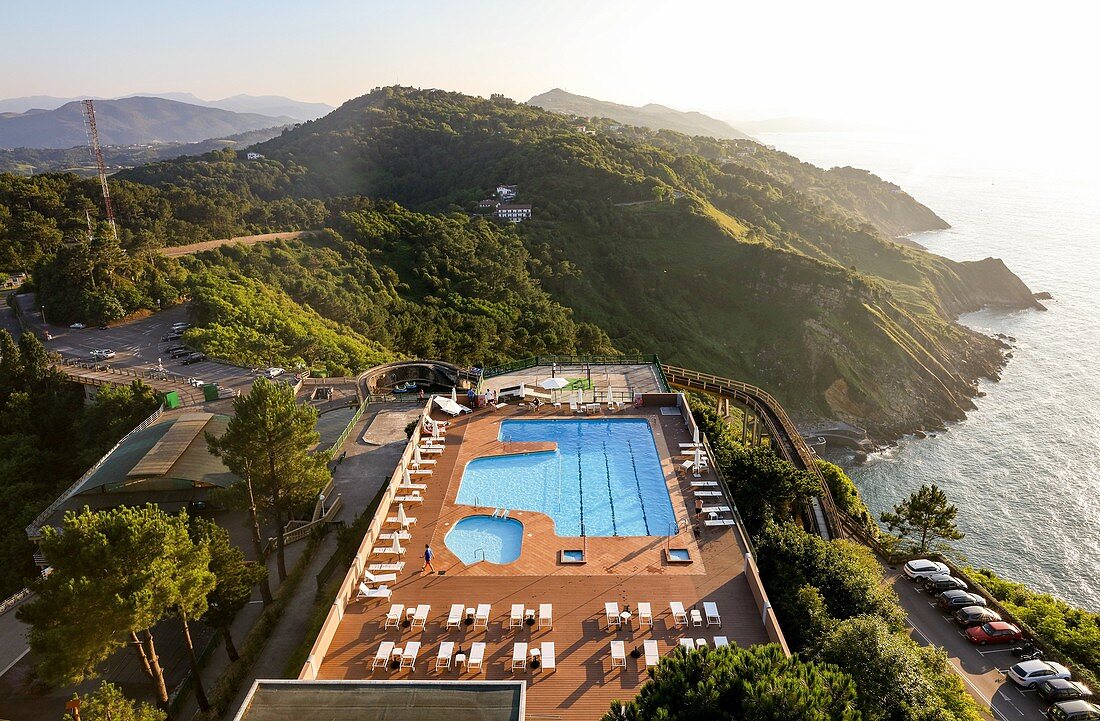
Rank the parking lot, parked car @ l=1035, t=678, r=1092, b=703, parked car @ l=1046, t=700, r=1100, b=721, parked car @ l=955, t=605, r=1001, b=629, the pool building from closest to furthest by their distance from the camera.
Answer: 1. the pool building
2. parked car @ l=1046, t=700, r=1100, b=721
3. parked car @ l=1035, t=678, r=1092, b=703
4. parked car @ l=955, t=605, r=1001, b=629
5. the parking lot

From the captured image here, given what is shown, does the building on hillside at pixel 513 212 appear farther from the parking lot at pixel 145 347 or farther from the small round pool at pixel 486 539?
the small round pool at pixel 486 539

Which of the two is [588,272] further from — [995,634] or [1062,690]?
[1062,690]

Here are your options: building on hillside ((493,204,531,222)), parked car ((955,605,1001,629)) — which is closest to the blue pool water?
parked car ((955,605,1001,629))

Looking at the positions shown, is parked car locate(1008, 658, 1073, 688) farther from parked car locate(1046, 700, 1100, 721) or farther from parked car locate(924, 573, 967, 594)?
parked car locate(924, 573, 967, 594)

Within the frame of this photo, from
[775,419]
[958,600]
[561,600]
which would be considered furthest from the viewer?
[775,419]

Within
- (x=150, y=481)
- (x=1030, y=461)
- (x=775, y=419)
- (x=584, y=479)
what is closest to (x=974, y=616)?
(x=775, y=419)
